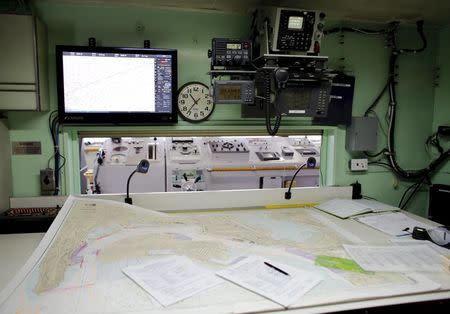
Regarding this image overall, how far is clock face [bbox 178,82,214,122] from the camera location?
101 inches

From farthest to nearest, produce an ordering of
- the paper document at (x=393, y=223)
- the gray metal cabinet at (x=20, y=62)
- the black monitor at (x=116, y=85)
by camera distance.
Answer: the black monitor at (x=116, y=85), the gray metal cabinet at (x=20, y=62), the paper document at (x=393, y=223)

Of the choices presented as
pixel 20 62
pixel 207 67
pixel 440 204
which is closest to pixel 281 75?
pixel 207 67

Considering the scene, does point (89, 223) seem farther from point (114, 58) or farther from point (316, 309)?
point (316, 309)

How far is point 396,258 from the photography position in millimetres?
1562

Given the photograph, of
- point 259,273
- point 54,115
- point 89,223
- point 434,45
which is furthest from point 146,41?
point 434,45

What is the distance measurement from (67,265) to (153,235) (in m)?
0.46

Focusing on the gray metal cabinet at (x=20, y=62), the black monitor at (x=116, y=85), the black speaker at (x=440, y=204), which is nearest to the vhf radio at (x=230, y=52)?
the black monitor at (x=116, y=85)

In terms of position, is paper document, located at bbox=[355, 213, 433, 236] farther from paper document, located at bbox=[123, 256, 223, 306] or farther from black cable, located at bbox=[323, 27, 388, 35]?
black cable, located at bbox=[323, 27, 388, 35]

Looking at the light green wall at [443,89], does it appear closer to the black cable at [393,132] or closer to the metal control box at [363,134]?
the black cable at [393,132]

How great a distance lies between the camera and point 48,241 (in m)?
1.60

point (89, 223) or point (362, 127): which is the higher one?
point (362, 127)

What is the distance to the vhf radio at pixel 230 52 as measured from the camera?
6.97ft

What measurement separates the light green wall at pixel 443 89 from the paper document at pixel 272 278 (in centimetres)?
237

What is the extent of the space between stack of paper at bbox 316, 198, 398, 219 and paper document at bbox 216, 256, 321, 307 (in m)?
1.03
